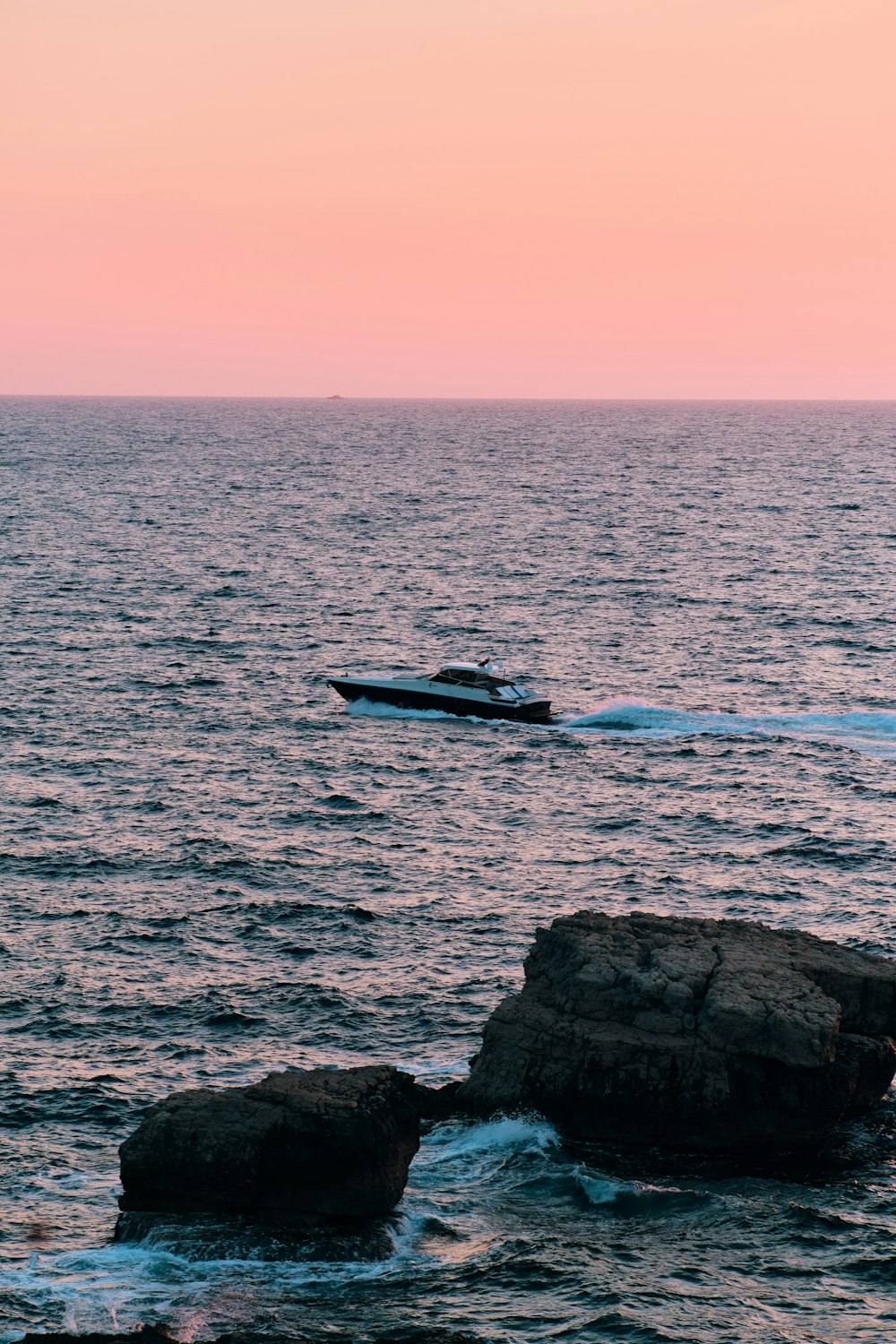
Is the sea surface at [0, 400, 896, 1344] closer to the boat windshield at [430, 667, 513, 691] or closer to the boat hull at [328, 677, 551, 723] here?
the boat hull at [328, 677, 551, 723]

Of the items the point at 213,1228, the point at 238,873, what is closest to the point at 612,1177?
the point at 213,1228

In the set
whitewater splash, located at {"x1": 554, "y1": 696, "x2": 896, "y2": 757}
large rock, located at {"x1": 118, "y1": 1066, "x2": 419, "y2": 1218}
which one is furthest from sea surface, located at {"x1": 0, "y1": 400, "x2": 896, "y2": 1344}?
large rock, located at {"x1": 118, "y1": 1066, "x2": 419, "y2": 1218}

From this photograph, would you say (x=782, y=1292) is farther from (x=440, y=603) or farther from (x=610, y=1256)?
(x=440, y=603)

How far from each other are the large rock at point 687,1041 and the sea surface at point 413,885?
0.95 m

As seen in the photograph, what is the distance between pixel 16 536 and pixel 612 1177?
12229 centimetres

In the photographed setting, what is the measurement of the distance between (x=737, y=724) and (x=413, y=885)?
1112 inches

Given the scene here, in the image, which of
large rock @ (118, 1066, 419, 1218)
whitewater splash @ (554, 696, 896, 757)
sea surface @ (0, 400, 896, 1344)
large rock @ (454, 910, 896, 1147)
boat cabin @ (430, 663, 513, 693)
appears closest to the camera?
sea surface @ (0, 400, 896, 1344)

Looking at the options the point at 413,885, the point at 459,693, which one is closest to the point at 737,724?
the point at 459,693

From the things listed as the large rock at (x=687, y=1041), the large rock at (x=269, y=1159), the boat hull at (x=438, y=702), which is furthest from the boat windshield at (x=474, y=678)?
the large rock at (x=269, y=1159)

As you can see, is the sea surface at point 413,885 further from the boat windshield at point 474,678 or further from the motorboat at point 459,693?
the boat windshield at point 474,678

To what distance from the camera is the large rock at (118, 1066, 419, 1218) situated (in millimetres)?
31094

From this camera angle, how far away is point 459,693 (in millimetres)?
76000

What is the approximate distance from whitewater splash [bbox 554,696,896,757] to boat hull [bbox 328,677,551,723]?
1.73 m

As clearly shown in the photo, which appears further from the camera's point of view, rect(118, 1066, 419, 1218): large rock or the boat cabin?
→ the boat cabin
